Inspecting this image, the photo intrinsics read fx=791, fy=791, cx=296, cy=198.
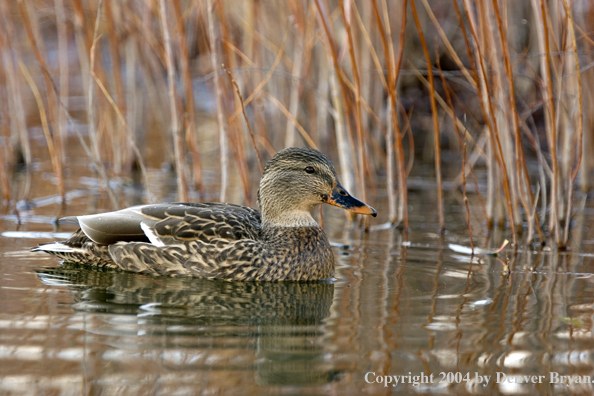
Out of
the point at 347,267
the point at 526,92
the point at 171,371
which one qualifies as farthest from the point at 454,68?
the point at 171,371

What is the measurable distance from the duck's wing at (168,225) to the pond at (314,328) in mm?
260

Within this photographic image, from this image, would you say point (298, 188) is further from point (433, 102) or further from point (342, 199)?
point (433, 102)

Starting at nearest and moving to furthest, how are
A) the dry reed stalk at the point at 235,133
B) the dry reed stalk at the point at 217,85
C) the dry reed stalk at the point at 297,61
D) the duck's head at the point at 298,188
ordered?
the duck's head at the point at 298,188
the dry reed stalk at the point at 217,85
the dry reed stalk at the point at 235,133
the dry reed stalk at the point at 297,61

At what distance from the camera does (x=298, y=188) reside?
5.26m

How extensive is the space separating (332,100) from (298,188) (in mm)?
3805

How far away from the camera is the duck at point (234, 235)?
4.97 metres

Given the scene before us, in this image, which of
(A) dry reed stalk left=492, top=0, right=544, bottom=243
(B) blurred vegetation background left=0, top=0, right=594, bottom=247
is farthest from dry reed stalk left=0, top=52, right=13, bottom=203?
(A) dry reed stalk left=492, top=0, right=544, bottom=243

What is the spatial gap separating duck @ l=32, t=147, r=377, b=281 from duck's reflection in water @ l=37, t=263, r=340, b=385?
0.09 metres

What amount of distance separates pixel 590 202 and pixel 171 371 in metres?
5.67

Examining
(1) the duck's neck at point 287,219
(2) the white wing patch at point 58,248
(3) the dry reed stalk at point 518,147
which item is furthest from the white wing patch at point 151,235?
(3) the dry reed stalk at point 518,147

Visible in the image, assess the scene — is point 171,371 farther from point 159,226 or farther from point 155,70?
point 155,70

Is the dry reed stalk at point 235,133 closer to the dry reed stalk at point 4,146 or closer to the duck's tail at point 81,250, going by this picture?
the duck's tail at point 81,250

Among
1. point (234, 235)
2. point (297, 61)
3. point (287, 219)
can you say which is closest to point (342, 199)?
point (287, 219)

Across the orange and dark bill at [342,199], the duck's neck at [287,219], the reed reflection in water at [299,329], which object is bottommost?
the reed reflection in water at [299,329]
